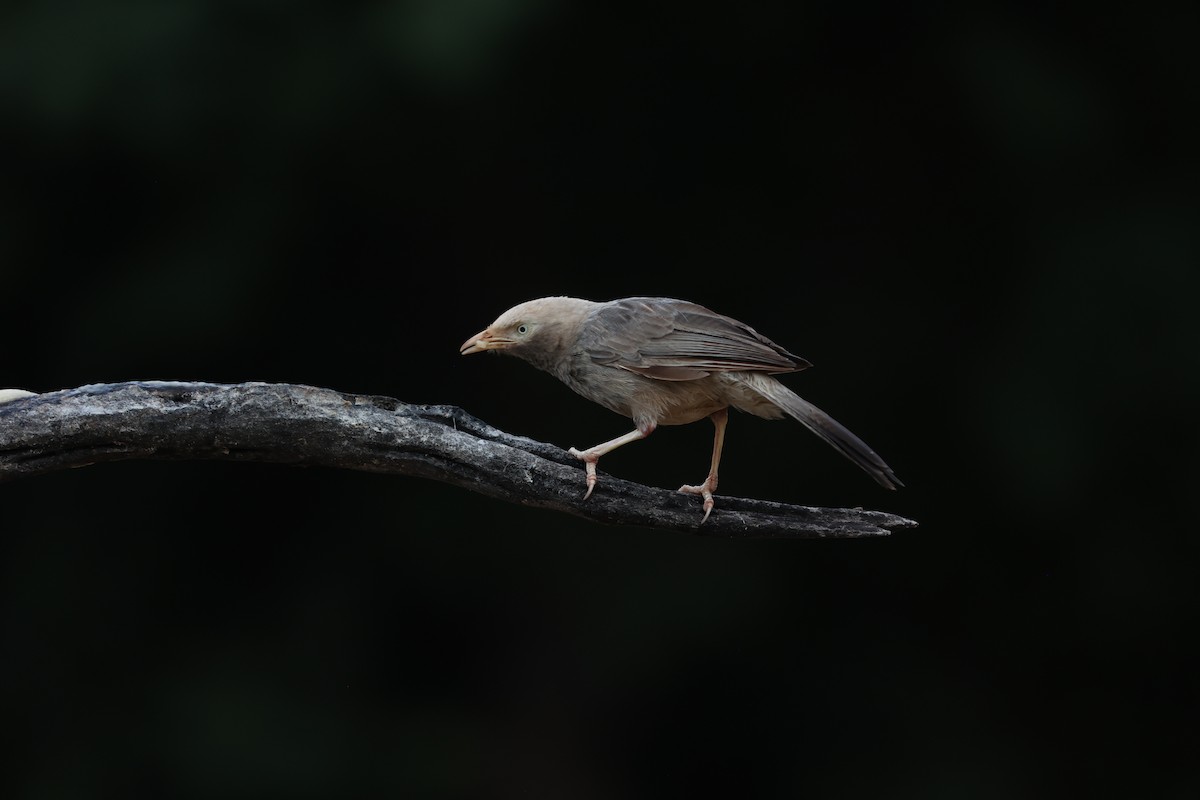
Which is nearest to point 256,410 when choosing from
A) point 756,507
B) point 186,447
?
point 186,447

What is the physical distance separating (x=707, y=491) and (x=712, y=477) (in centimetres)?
5

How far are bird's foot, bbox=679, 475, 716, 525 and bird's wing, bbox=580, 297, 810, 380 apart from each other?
13.4 inches

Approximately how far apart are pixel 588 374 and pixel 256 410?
96 cm

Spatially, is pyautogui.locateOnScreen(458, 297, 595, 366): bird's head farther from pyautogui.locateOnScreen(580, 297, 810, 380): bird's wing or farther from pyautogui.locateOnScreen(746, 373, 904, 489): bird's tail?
pyautogui.locateOnScreen(746, 373, 904, 489): bird's tail

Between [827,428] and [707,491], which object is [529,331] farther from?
[827,428]

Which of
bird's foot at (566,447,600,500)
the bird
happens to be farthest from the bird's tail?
bird's foot at (566,447,600,500)

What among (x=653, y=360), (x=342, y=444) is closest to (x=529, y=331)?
(x=653, y=360)

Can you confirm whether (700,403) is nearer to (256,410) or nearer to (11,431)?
(256,410)

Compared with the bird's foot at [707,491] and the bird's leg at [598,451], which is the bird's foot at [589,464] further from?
the bird's foot at [707,491]

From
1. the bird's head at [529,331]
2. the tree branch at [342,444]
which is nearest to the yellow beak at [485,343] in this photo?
the bird's head at [529,331]

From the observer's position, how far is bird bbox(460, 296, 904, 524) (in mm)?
3779

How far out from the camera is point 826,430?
12.1 ft

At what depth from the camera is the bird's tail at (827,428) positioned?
3629 millimetres

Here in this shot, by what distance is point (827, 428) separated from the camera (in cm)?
367
